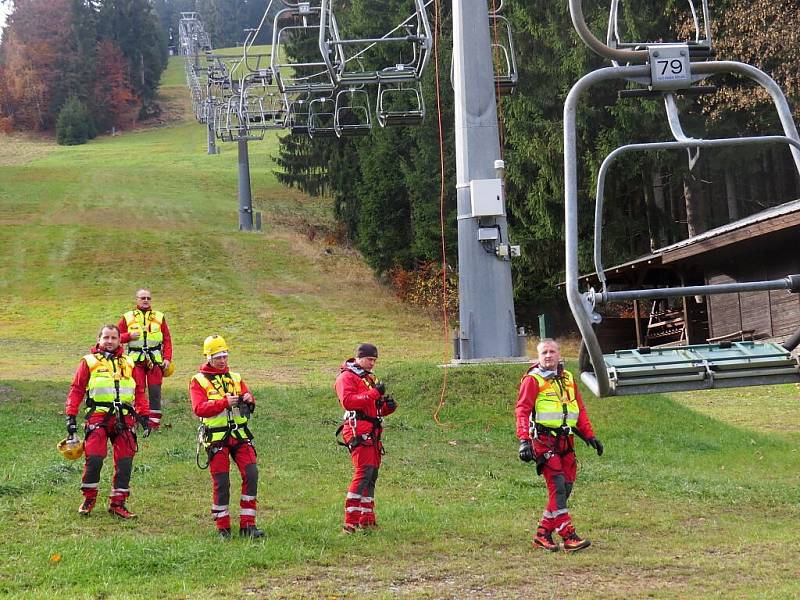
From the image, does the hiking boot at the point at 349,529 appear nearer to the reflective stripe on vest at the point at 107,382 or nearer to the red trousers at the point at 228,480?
the red trousers at the point at 228,480

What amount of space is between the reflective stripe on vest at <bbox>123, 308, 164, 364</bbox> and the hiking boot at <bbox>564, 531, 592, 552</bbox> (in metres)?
8.36

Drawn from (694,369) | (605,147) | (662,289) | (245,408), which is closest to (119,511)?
(245,408)

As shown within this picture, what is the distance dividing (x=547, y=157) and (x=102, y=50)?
80918 millimetres

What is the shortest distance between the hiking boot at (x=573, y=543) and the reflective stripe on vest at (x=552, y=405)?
0.95 m

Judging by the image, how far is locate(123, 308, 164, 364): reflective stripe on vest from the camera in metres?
15.8

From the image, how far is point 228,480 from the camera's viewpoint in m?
9.40

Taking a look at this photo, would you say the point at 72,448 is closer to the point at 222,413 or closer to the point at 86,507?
the point at 86,507

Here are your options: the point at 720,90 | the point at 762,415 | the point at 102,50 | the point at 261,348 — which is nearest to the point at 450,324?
the point at 261,348

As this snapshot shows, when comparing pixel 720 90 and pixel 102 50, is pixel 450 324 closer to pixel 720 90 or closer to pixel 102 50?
pixel 720 90

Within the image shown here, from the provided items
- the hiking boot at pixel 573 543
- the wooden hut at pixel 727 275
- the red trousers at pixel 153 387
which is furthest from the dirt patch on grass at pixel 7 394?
the wooden hut at pixel 727 275

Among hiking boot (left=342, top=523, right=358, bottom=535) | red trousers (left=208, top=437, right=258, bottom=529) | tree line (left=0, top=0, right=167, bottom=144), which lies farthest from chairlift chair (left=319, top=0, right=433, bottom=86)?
tree line (left=0, top=0, right=167, bottom=144)

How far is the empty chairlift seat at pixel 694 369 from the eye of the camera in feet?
25.4

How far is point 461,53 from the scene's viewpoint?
61.2ft

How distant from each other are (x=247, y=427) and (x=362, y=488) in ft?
4.10
